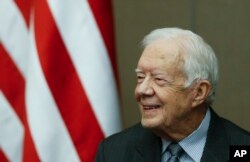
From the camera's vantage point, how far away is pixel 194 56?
267cm

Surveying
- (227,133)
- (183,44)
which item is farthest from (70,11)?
(227,133)

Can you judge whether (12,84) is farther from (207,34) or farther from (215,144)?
(207,34)

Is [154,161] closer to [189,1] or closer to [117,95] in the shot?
[117,95]

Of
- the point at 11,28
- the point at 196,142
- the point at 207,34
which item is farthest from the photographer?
the point at 207,34

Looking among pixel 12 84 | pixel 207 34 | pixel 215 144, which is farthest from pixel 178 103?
pixel 207 34

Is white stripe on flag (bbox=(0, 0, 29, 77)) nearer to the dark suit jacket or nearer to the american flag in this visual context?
the american flag

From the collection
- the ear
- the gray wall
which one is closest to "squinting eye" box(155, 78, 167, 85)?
the ear

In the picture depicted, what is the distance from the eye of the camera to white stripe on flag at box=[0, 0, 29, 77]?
9.96 ft

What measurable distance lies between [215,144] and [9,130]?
0.81 metres

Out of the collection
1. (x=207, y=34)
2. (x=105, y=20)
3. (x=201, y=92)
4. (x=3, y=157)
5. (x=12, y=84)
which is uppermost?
(x=105, y=20)

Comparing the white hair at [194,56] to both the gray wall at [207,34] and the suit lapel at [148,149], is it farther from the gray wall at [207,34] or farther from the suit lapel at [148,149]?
the gray wall at [207,34]

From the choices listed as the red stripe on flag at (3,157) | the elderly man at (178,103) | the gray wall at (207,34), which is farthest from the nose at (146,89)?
the gray wall at (207,34)

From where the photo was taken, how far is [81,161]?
2957 mm

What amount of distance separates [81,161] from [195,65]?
0.61 m
